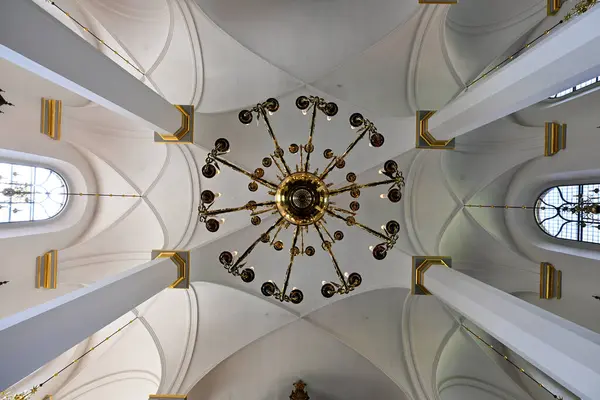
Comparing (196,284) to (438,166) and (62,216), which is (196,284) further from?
(438,166)

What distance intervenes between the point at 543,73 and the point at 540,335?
2945 mm

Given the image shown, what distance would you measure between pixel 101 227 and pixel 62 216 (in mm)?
899

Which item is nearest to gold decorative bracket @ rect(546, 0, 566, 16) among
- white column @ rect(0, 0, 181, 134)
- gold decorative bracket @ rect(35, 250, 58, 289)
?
white column @ rect(0, 0, 181, 134)

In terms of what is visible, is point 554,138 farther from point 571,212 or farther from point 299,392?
point 299,392

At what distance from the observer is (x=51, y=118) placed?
8391 mm

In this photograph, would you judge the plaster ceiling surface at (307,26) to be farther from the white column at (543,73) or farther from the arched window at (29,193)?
the arched window at (29,193)

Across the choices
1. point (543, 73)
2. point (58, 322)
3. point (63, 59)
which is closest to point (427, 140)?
point (543, 73)

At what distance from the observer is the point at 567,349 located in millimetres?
4137

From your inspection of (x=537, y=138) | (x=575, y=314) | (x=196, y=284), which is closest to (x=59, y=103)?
(x=196, y=284)

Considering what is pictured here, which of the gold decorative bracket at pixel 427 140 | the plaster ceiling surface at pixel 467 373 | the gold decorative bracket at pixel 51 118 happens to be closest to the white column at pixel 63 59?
the gold decorative bracket at pixel 51 118

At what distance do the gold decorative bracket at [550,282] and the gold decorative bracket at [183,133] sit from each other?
8.56 meters

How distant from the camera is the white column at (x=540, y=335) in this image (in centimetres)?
389

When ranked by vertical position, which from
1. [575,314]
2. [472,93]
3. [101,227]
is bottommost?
[575,314]

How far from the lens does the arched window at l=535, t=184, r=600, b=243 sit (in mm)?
8820
